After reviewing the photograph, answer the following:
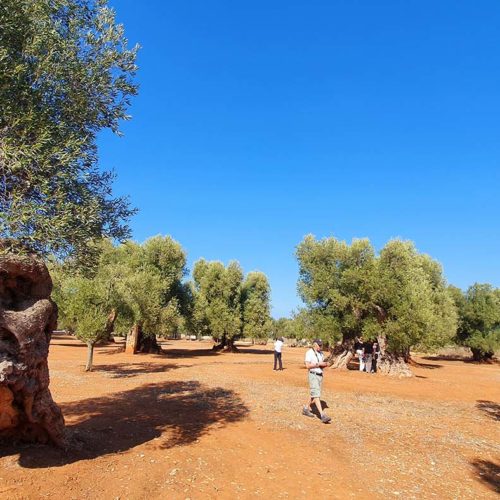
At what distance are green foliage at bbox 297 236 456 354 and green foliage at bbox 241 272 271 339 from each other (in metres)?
18.5

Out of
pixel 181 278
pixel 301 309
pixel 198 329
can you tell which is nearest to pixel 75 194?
pixel 301 309

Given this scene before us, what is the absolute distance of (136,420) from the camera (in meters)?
12.3

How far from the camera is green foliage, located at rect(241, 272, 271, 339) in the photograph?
163 feet

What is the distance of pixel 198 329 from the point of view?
48719 millimetres

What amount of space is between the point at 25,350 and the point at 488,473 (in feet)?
34.8

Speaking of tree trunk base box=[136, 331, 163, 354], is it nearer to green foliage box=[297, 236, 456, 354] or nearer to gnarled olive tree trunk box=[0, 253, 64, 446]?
green foliage box=[297, 236, 456, 354]

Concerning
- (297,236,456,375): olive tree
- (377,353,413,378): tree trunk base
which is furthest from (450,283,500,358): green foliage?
(377,353,413,378): tree trunk base

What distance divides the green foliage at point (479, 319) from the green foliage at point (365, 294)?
23713 millimetres

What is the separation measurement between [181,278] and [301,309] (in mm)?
17035

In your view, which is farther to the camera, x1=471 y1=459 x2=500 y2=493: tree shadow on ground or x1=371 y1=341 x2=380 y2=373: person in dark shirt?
x1=371 y1=341 x2=380 y2=373: person in dark shirt

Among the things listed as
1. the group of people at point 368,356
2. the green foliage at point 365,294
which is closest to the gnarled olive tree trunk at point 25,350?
the green foliage at point 365,294

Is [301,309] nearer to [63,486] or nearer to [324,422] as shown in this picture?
[324,422]

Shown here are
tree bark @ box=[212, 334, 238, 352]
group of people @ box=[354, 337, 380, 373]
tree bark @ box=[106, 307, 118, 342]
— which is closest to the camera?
tree bark @ box=[106, 307, 118, 342]

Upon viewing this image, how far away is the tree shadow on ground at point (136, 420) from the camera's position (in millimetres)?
8641
